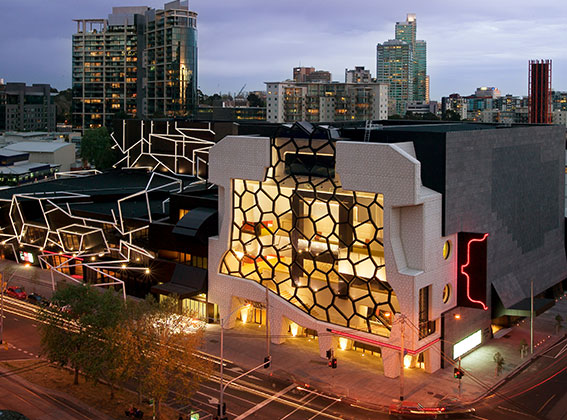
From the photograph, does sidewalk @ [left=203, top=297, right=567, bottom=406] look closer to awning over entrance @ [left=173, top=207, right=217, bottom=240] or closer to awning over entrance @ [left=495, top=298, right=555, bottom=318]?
awning over entrance @ [left=495, top=298, right=555, bottom=318]

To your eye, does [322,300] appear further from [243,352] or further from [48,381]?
[48,381]

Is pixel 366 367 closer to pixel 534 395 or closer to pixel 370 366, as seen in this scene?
pixel 370 366

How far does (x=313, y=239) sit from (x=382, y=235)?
723 cm

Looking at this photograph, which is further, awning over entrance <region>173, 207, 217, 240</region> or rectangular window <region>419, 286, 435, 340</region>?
awning over entrance <region>173, 207, 217, 240</region>

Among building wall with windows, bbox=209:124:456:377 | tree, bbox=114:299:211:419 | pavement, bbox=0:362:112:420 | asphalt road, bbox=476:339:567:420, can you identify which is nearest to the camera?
tree, bbox=114:299:211:419

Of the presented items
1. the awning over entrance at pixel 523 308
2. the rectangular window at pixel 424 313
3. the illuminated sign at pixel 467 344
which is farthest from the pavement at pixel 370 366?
the rectangular window at pixel 424 313

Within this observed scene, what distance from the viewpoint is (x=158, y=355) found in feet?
155

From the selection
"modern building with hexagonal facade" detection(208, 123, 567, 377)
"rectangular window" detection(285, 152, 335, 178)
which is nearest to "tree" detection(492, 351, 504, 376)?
"modern building with hexagonal facade" detection(208, 123, 567, 377)

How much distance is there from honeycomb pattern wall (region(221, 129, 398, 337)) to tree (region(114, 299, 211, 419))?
1587 cm

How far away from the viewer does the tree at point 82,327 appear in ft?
164

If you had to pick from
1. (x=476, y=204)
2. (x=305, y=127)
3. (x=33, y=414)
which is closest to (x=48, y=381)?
(x=33, y=414)

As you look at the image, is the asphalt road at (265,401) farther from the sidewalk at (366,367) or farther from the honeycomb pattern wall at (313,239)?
the honeycomb pattern wall at (313,239)

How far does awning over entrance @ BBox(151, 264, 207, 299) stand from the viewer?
2758 inches

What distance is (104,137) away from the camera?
522 feet
